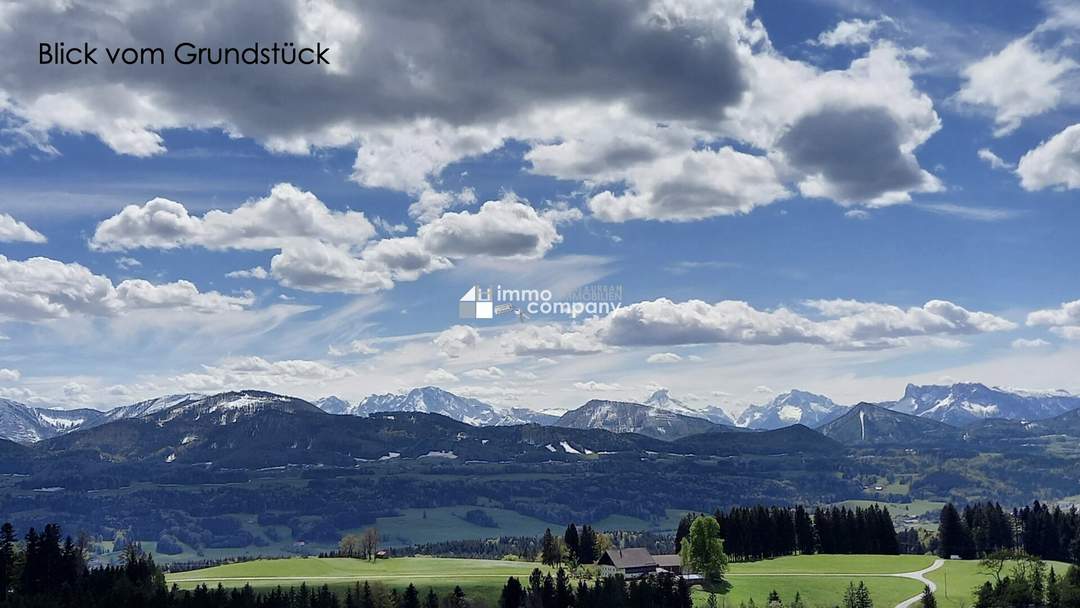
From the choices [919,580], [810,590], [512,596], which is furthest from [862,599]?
[512,596]

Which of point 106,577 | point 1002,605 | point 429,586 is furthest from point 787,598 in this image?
point 106,577

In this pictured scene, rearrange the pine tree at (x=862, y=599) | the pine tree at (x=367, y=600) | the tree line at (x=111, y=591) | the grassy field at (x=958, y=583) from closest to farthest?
the tree line at (x=111, y=591)
the pine tree at (x=862, y=599)
the grassy field at (x=958, y=583)
the pine tree at (x=367, y=600)

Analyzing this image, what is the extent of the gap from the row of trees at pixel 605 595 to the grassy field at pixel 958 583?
46.2 metres

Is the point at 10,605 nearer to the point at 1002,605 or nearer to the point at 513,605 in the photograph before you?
the point at 513,605

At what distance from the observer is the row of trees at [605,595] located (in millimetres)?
157125

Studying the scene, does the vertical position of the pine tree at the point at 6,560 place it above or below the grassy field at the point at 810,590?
above

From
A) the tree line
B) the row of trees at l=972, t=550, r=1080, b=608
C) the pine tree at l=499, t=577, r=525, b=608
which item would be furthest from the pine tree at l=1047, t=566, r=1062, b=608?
the tree line

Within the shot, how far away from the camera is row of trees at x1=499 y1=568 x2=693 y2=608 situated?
516ft

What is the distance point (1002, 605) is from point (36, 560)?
168 meters

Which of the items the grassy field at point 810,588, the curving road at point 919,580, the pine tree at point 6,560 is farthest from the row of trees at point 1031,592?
the pine tree at point 6,560

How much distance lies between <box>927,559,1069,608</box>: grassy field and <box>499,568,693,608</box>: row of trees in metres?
46.2

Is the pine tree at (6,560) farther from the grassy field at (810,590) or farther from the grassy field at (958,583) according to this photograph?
Result: the grassy field at (958,583)

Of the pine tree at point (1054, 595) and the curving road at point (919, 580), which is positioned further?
the curving road at point (919, 580)

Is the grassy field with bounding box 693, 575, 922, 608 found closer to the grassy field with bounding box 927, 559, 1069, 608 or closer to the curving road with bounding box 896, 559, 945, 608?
the curving road with bounding box 896, 559, 945, 608
